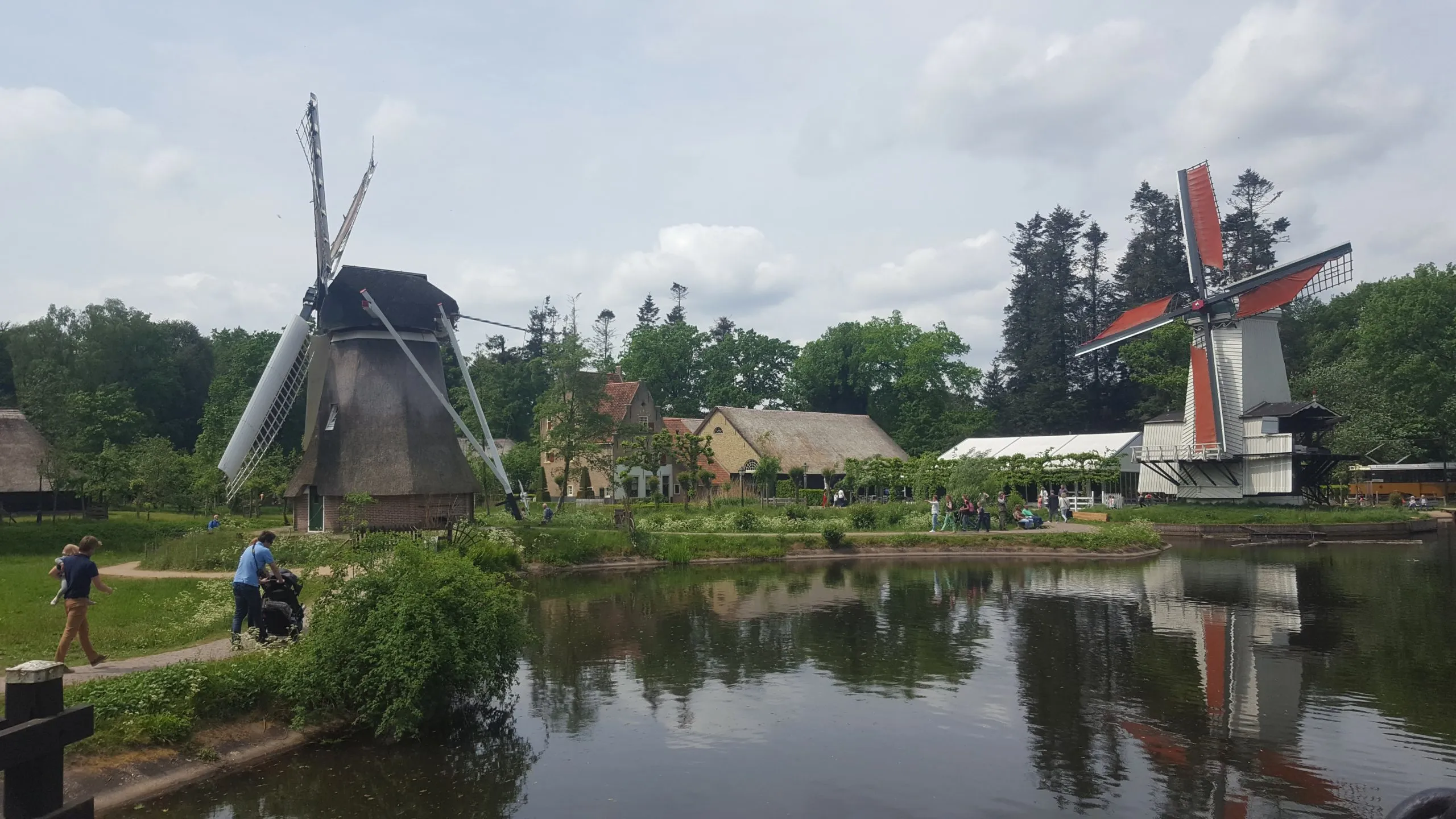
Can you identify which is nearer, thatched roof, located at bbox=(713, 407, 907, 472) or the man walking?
the man walking

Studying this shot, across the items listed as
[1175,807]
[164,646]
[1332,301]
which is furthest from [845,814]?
[1332,301]

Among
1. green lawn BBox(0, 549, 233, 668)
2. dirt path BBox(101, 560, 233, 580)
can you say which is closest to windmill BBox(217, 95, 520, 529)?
dirt path BBox(101, 560, 233, 580)

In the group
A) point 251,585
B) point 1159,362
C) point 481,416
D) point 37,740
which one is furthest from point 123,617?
point 1159,362

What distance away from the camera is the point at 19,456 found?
111 feet

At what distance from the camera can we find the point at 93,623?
50.1 ft

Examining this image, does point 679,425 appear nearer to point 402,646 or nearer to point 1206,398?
point 1206,398

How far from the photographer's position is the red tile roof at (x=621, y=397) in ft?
180

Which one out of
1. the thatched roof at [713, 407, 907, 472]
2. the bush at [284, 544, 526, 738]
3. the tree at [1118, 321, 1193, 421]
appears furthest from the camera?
the tree at [1118, 321, 1193, 421]

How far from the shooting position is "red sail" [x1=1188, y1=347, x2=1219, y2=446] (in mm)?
46750

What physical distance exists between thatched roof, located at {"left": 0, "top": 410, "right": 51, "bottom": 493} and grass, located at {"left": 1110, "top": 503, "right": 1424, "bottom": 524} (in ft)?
140

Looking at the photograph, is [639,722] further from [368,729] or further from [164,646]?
[164,646]

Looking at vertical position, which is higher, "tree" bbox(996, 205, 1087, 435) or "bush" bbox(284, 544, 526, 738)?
Result: "tree" bbox(996, 205, 1087, 435)

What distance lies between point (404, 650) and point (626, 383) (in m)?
47.0

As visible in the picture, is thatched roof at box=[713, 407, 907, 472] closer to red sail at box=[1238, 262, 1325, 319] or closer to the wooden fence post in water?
red sail at box=[1238, 262, 1325, 319]
